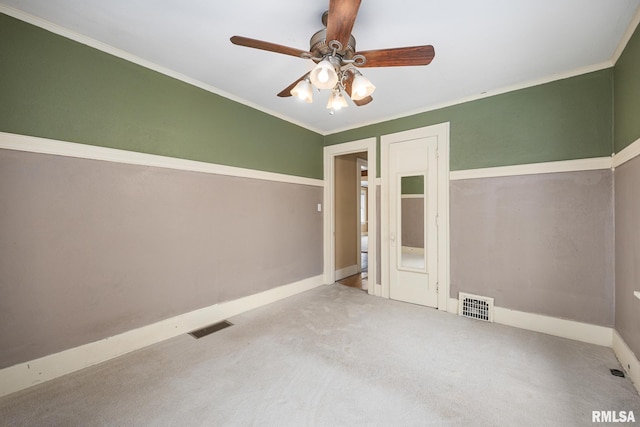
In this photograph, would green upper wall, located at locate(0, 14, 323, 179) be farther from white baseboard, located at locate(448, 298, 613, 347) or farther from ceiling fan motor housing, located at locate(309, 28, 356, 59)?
white baseboard, located at locate(448, 298, 613, 347)

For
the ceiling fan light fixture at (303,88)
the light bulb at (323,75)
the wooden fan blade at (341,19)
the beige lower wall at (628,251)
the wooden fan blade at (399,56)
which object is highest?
the wooden fan blade at (341,19)

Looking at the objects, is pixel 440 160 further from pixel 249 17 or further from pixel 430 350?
pixel 249 17

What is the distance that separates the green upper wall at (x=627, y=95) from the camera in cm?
199

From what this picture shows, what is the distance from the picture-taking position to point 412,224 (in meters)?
3.68

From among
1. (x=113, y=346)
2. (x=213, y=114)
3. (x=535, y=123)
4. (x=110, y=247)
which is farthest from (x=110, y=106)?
(x=535, y=123)

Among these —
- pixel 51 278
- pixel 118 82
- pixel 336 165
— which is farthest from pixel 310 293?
pixel 118 82

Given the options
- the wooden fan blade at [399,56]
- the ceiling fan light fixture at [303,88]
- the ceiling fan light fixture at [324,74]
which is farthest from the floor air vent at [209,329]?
the wooden fan blade at [399,56]

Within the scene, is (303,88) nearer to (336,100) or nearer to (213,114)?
(336,100)

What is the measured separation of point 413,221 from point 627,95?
2.21 metres

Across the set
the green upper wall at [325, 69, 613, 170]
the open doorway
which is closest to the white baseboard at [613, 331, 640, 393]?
the green upper wall at [325, 69, 613, 170]

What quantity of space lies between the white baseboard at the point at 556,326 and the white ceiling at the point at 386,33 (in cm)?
247

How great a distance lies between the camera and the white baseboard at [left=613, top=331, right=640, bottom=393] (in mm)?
1908

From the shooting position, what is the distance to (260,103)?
3445mm

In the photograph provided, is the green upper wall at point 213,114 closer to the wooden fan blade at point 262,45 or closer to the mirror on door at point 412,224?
the mirror on door at point 412,224
